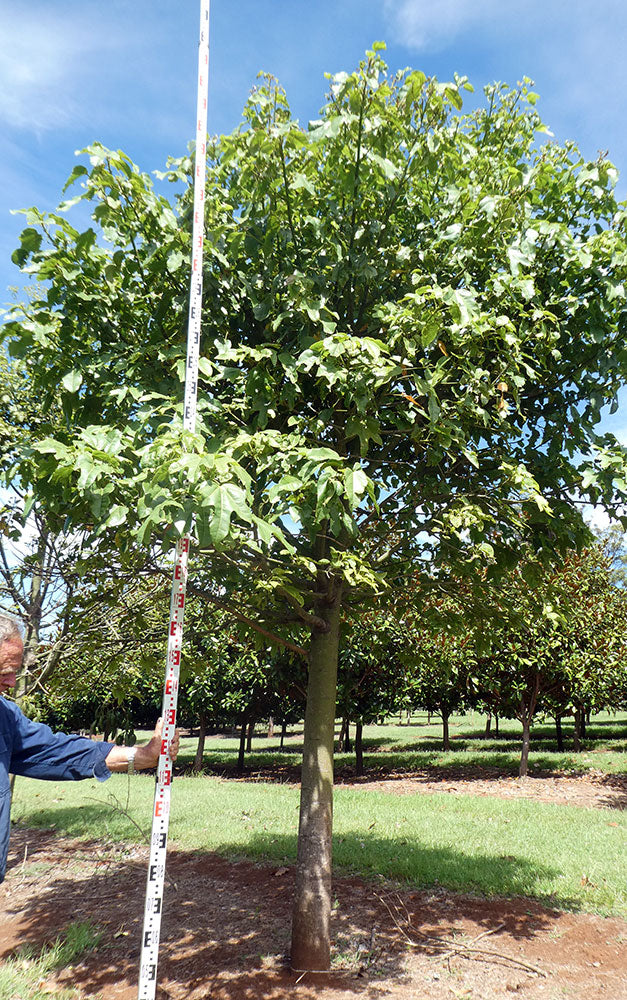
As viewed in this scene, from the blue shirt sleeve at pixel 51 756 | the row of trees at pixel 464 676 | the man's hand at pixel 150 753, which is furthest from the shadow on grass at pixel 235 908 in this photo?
the row of trees at pixel 464 676

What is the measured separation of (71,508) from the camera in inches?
167

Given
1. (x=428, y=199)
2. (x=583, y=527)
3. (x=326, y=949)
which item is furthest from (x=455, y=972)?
(x=428, y=199)

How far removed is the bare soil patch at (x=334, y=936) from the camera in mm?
4496

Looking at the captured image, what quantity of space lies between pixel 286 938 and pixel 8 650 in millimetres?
4191

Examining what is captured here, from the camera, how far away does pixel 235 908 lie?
6148 mm

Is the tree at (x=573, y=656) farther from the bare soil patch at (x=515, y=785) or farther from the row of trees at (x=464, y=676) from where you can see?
the bare soil patch at (x=515, y=785)

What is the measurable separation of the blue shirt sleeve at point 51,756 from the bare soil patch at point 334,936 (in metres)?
2.64

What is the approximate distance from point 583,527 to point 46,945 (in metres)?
5.46

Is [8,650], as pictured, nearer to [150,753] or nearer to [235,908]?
[150,753]

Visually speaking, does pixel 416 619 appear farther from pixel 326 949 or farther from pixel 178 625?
pixel 178 625

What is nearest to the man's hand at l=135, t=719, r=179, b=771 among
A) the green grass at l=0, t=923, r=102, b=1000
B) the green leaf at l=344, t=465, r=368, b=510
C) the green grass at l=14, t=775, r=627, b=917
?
the green leaf at l=344, t=465, r=368, b=510

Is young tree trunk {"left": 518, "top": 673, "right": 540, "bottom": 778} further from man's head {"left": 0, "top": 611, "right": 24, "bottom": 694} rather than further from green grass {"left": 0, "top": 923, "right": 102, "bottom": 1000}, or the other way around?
man's head {"left": 0, "top": 611, "right": 24, "bottom": 694}

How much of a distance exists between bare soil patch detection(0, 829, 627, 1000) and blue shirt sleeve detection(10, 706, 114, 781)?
Result: 2639 mm

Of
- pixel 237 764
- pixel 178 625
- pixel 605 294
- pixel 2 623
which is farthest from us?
pixel 237 764
